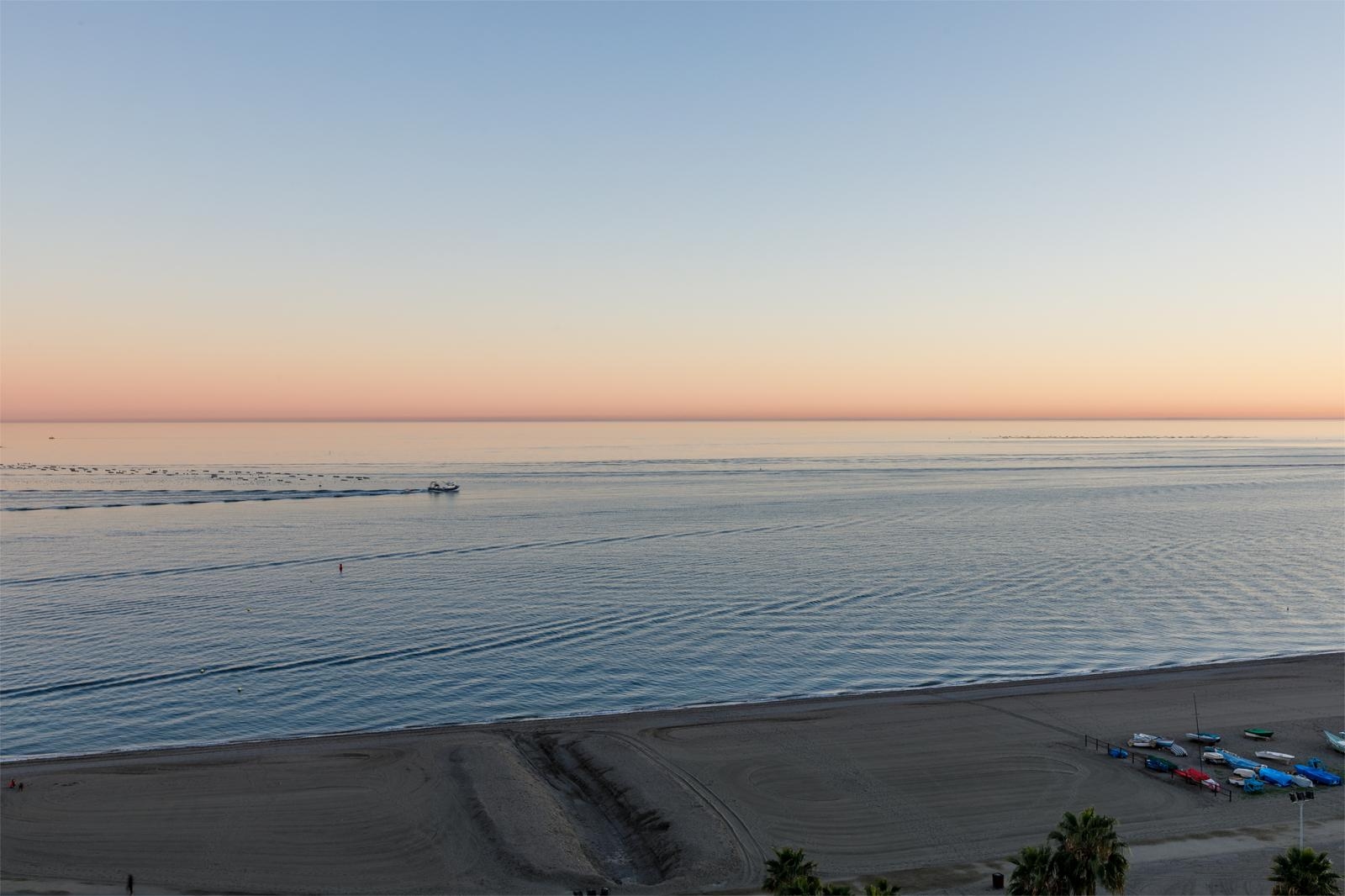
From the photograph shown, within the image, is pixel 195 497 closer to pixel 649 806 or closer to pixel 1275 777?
pixel 649 806

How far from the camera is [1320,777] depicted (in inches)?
1734

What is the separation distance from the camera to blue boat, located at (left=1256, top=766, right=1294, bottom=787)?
43094mm

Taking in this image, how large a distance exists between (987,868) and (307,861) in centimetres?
2906

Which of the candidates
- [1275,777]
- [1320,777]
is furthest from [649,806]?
[1320,777]

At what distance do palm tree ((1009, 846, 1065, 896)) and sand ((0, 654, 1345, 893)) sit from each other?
27.2 ft

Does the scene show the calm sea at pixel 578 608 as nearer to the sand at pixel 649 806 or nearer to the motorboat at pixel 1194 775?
the sand at pixel 649 806

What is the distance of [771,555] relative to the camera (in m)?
110

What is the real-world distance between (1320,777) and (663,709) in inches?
1439

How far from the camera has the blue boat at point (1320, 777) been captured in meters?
44.0

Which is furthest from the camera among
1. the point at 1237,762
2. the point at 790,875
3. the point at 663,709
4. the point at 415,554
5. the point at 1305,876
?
the point at 415,554

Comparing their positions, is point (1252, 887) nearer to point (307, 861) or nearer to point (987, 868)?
point (987, 868)

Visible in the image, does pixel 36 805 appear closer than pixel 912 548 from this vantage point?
Yes

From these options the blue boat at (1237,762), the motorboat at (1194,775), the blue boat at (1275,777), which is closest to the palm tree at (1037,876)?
the motorboat at (1194,775)

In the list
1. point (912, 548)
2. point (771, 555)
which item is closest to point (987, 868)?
point (771, 555)
